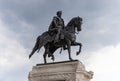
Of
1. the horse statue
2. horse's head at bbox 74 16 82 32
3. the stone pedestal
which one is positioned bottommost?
the stone pedestal

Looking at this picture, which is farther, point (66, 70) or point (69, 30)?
point (69, 30)

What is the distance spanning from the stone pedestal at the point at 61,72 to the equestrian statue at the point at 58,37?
70 centimetres

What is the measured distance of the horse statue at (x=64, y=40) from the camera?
18.1 metres

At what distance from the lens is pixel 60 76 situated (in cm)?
1719

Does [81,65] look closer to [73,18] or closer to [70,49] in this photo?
[70,49]

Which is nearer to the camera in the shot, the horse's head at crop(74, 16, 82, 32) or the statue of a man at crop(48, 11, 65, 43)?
the statue of a man at crop(48, 11, 65, 43)

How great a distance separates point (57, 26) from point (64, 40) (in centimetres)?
88

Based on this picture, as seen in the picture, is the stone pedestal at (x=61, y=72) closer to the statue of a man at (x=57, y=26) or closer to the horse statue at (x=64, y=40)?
the horse statue at (x=64, y=40)

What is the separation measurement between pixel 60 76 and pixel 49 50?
2.13 metres

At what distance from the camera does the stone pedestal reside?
1695 cm

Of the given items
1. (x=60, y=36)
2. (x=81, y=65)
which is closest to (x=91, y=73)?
(x=81, y=65)

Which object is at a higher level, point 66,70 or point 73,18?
point 73,18

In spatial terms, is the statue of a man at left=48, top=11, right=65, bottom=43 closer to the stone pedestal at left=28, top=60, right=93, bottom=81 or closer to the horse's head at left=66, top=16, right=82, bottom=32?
the horse's head at left=66, top=16, right=82, bottom=32

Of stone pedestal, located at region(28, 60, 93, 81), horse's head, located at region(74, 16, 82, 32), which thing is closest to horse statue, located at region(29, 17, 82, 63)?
horse's head, located at region(74, 16, 82, 32)
